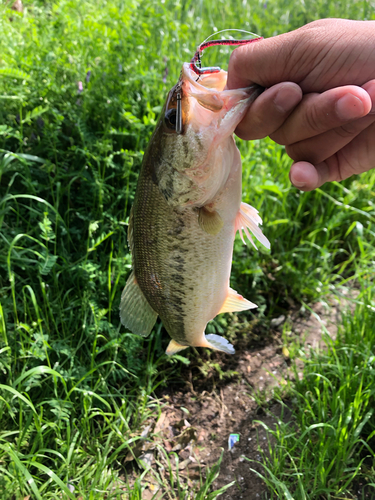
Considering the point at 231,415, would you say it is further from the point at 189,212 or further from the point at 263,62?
the point at 263,62

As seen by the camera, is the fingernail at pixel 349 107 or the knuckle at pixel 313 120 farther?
the knuckle at pixel 313 120

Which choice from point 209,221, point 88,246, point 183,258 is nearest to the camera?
point 209,221

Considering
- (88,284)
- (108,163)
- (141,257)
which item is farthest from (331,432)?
(108,163)

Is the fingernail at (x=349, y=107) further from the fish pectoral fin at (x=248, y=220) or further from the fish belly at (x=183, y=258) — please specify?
the fish pectoral fin at (x=248, y=220)

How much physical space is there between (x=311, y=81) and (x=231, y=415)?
2.21 meters

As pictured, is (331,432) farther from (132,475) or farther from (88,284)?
(88,284)

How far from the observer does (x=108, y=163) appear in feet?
8.29

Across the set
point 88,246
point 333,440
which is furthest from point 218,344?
point 88,246

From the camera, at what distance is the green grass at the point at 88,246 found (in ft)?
7.26

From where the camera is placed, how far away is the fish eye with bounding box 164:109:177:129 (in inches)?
57.0

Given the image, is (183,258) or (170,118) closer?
(170,118)

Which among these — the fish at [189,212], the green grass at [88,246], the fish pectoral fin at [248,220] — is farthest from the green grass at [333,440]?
the fish pectoral fin at [248,220]

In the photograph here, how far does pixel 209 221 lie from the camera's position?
5.21ft

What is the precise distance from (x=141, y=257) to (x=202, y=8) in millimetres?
3950
